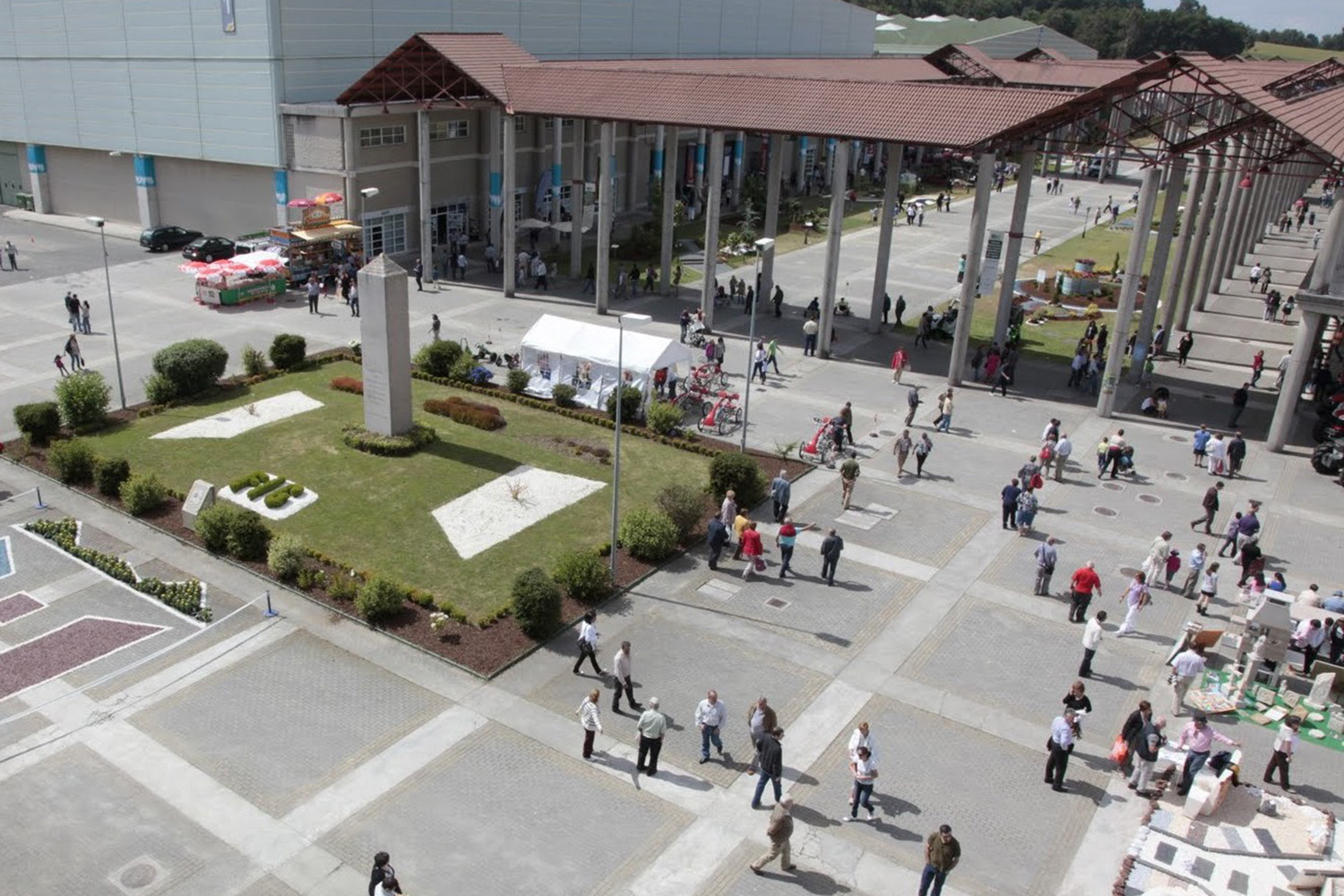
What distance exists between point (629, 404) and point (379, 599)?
13277mm

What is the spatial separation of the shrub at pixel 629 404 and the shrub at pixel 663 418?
0.58m

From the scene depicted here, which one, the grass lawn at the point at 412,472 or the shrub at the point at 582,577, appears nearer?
the shrub at the point at 582,577

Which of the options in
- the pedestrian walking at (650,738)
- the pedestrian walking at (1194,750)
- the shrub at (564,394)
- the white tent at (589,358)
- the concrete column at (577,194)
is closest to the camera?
the pedestrian walking at (650,738)

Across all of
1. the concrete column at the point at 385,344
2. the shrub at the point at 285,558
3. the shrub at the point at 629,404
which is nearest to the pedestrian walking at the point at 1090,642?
the shrub at the point at 629,404

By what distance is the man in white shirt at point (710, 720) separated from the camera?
1719cm

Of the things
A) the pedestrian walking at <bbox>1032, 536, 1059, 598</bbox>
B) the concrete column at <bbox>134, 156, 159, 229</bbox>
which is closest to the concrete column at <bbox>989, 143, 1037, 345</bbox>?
the pedestrian walking at <bbox>1032, 536, 1059, 598</bbox>

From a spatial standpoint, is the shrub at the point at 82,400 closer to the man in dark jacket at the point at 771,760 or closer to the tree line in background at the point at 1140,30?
the man in dark jacket at the point at 771,760

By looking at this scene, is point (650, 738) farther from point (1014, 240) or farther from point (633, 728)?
point (1014, 240)

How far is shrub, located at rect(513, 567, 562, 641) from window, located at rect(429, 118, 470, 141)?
37.2m

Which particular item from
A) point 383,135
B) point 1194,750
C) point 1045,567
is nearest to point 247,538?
point 1045,567

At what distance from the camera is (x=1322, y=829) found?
1612cm

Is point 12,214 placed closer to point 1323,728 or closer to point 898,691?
point 898,691

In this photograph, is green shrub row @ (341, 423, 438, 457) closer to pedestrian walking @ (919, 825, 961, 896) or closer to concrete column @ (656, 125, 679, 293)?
pedestrian walking @ (919, 825, 961, 896)

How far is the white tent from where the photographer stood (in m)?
33.6
